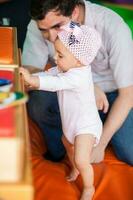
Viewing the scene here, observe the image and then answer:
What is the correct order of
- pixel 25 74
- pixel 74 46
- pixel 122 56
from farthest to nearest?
pixel 122 56 → pixel 74 46 → pixel 25 74

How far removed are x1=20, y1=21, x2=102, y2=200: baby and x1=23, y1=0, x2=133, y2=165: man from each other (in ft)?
0.40

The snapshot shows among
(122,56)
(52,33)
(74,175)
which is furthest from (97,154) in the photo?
(52,33)

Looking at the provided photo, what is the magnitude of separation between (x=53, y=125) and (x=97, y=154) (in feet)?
0.78

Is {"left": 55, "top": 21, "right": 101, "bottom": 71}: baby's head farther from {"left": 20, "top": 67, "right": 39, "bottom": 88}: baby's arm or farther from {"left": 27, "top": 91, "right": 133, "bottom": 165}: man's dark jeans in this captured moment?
{"left": 27, "top": 91, "right": 133, "bottom": 165}: man's dark jeans

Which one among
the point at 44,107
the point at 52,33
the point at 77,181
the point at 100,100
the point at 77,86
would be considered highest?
the point at 52,33

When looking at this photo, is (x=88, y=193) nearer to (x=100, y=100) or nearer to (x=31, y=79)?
(x=100, y=100)

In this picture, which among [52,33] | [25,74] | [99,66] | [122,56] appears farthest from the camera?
[99,66]

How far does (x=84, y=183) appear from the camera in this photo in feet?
3.76

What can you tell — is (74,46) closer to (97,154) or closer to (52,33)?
(52,33)

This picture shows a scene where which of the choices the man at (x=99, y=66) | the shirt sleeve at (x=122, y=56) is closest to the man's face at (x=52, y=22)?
the man at (x=99, y=66)

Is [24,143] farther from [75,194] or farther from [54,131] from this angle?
[54,131]

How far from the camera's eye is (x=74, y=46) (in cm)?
101

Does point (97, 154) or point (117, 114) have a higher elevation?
point (117, 114)

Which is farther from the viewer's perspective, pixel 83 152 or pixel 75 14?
pixel 75 14
